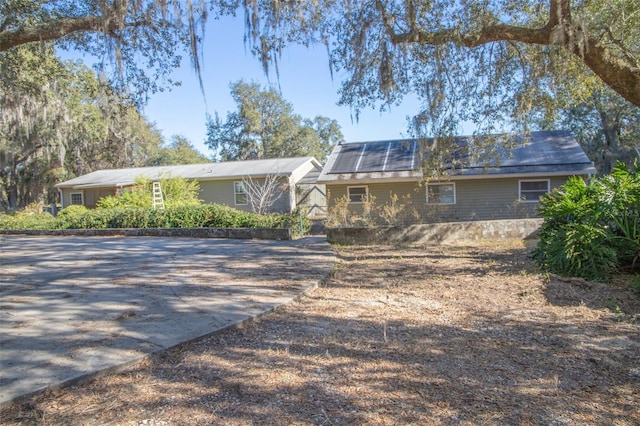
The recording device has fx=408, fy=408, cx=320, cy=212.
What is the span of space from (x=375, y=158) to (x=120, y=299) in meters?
13.3

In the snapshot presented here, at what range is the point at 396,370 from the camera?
297 cm

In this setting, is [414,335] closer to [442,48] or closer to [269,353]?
[269,353]

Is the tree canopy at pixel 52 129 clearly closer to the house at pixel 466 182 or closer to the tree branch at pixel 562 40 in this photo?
the tree branch at pixel 562 40

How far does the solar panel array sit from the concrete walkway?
286 inches

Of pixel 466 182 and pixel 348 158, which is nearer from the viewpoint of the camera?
pixel 466 182

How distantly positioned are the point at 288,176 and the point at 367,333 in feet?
56.0

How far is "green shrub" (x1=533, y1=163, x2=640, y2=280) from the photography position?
580cm

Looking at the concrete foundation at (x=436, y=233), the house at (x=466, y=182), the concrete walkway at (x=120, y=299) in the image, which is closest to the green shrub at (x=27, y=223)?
the concrete walkway at (x=120, y=299)

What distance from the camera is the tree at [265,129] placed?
3662 centimetres

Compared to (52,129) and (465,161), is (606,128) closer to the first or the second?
(465,161)

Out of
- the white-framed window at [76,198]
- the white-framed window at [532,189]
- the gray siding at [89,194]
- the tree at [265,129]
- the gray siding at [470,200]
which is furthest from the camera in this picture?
the tree at [265,129]

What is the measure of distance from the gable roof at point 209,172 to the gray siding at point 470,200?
21.3ft

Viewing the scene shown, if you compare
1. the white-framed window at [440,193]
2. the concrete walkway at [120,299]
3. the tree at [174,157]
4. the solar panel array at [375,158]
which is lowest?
the concrete walkway at [120,299]

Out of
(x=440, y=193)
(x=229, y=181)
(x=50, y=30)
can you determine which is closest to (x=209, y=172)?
(x=229, y=181)
